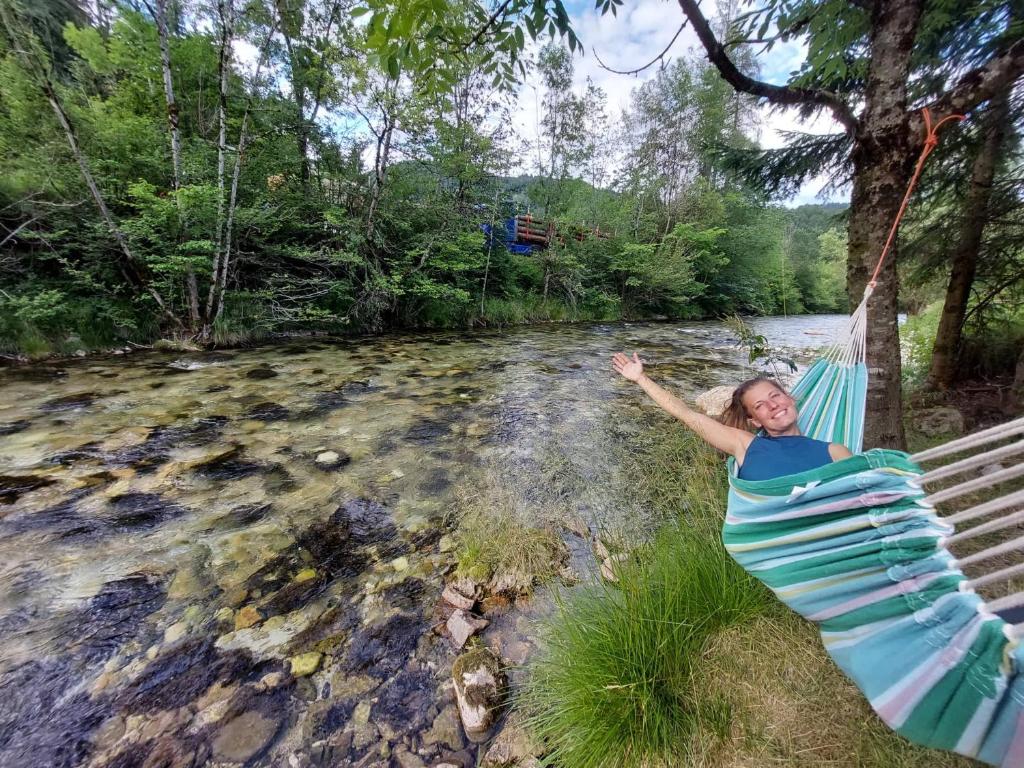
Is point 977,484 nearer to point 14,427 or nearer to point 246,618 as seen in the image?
point 246,618

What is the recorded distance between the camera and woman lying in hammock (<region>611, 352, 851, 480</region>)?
54.7 inches

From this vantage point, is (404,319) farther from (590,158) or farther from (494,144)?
(590,158)

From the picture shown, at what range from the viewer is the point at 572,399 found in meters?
4.55

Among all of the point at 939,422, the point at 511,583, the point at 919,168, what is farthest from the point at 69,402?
the point at 939,422

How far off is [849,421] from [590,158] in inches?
576

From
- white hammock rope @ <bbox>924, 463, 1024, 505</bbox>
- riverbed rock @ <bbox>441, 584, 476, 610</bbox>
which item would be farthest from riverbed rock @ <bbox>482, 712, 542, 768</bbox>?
white hammock rope @ <bbox>924, 463, 1024, 505</bbox>

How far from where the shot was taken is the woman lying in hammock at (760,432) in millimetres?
1389

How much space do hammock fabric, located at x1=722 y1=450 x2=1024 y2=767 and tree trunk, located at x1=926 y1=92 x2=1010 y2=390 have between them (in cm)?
315

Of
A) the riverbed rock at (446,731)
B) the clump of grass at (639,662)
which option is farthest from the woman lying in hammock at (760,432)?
the riverbed rock at (446,731)

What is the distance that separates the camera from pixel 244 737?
1.20 m

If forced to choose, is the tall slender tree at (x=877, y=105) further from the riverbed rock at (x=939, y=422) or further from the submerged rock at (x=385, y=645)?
the submerged rock at (x=385, y=645)

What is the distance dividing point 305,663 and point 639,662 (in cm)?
121

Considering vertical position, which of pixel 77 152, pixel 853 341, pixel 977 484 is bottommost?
pixel 977 484

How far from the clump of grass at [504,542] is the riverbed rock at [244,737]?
84 centimetres
